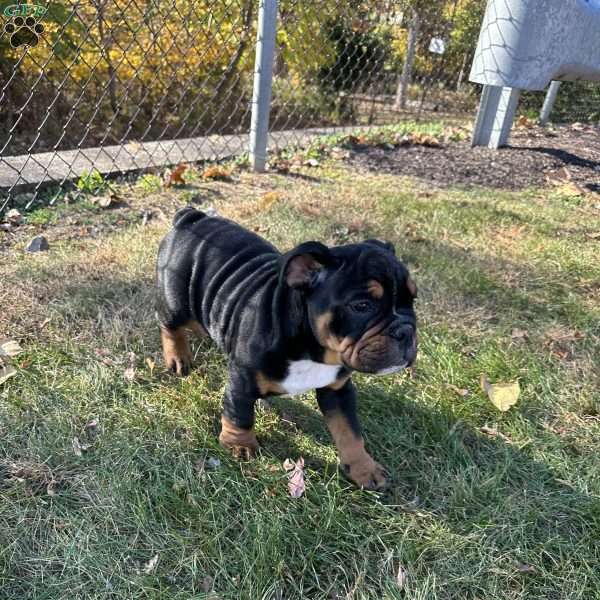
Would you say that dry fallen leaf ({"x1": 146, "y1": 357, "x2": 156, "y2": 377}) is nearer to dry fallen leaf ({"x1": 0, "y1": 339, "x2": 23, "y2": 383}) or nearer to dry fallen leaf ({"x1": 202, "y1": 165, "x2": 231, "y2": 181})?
dry fallen leaf ({"x1": 0, "y1": 339, "x2": 23, "y2": 383})

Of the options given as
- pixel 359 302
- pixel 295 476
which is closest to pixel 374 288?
pixel 359 302

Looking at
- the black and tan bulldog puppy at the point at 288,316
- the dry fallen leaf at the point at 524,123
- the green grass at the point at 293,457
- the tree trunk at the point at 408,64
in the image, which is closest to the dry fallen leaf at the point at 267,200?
the green grass at the point at 293,457

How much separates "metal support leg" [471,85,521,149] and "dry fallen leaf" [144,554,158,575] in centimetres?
672

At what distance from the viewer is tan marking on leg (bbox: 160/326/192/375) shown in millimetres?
3052

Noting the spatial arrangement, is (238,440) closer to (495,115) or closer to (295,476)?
(295,476)

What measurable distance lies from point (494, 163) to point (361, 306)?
5509 millimetres

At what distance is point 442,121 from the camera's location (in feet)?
32.3

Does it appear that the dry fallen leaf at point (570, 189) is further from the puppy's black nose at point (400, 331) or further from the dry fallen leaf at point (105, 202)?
the puppy's black nose at point (400, 331)

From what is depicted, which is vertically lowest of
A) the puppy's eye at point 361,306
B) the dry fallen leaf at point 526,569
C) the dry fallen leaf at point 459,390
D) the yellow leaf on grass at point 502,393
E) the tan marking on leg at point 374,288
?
the dry fallen leaf at point 526,569

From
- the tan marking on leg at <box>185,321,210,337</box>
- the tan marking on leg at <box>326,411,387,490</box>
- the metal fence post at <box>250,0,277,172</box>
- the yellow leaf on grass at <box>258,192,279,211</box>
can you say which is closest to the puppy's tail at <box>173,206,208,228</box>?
the tan marking on leg at <box>185,321,210,337</box>

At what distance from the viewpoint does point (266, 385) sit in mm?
2367

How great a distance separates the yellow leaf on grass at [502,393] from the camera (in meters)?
2.88

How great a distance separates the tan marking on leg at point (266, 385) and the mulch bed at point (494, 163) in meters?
4.35

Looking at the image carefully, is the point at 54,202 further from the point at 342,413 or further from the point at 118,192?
the point at 342,413
